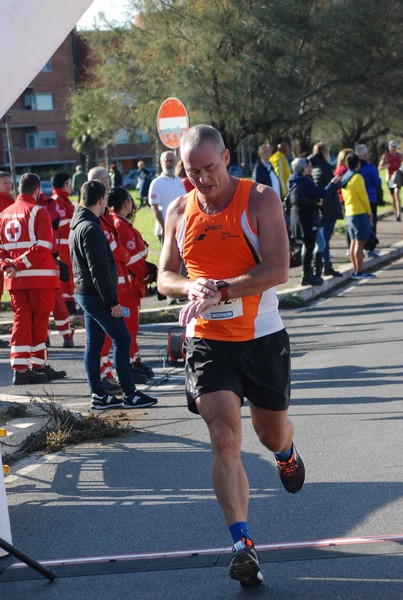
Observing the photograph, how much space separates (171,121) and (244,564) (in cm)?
1314

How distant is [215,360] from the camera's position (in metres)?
5.23

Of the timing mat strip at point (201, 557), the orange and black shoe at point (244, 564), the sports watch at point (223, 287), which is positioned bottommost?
the timing mat strip at point (201, 557)

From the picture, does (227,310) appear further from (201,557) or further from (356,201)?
(356,201)

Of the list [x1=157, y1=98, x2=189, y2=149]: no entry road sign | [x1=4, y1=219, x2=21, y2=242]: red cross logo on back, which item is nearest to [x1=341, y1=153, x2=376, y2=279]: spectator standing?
[x1=157, y1=98, x2=189, y2=149]: no entry road sign

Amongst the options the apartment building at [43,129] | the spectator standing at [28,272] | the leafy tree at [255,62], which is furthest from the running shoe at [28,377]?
the apartment building at [43,129]

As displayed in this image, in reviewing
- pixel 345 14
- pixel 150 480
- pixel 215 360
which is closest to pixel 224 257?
pixel 215 360

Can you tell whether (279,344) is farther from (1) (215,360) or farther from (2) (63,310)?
(2) (63,310)

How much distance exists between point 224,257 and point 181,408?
4.32 m

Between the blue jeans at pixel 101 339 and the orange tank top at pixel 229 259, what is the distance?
4.07 m

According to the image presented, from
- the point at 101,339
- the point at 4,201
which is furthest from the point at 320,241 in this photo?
the point at 101,339

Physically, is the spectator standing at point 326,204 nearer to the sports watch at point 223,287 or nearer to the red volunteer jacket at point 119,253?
the red volunteer jacket at point 119,253

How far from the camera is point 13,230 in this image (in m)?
10.9

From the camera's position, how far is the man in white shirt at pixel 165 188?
594 inches

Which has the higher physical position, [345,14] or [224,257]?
[345,14]
